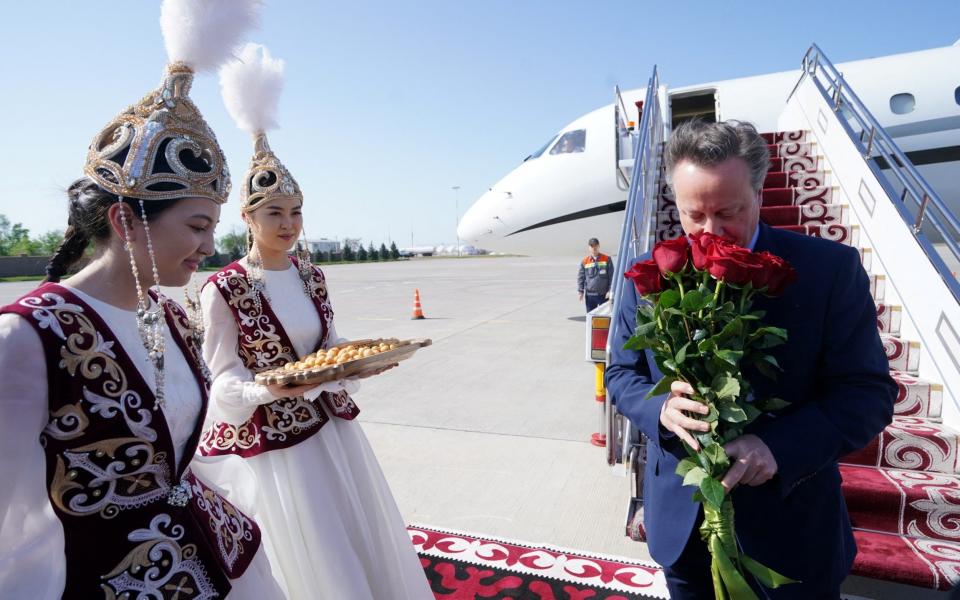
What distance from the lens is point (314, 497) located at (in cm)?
192

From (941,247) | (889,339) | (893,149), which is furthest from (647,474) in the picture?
(941,247)

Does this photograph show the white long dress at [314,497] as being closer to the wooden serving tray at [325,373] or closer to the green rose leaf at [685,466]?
the wooden serving tray at [325,373]

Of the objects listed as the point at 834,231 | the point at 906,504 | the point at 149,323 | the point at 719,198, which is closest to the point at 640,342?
the point at 719,198

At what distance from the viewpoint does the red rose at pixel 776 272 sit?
3.38 feet

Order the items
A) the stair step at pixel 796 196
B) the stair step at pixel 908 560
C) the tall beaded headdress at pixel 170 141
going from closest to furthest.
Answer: the tall beaded headdress at pixel 170 141 → the stair step at pixel 908 560 → the stair step at pixel 796 196

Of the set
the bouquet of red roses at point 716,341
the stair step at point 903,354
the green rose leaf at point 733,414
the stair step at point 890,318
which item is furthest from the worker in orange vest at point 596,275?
the green rose leaf at point 733,414

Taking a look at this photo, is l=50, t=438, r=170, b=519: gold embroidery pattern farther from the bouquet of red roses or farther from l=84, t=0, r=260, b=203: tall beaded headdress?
the bouquet of red roses

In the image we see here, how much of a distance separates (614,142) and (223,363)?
748 cm

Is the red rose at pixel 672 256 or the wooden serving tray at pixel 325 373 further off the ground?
the red rose at pixel 672 256

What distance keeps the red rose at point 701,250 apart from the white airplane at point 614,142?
280 inches

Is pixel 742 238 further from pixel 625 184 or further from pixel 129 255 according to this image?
pixel 625 184

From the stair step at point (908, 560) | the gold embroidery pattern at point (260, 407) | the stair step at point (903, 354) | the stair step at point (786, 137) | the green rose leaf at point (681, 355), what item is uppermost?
the stair step at point (786, 137)

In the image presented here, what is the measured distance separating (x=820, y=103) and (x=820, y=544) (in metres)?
5.52

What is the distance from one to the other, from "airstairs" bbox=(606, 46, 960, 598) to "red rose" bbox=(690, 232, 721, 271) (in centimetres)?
78
